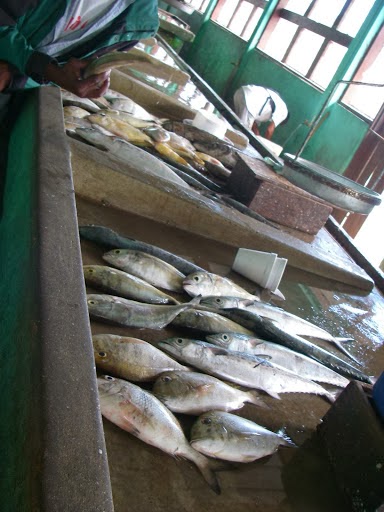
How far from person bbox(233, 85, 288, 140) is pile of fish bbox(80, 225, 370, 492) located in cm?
1087

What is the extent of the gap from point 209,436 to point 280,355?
99 centimetres

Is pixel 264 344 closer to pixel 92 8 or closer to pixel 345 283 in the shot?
pixel 345 283

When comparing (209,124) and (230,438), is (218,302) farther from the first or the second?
(209,124)

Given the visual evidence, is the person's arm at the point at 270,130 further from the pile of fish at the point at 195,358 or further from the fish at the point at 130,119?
the pile of fish at the point at 195,358

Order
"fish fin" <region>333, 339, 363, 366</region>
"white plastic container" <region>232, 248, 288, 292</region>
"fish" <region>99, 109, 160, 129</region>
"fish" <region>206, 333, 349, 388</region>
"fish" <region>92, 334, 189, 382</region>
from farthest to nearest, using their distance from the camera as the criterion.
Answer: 1. "fish" <region>99, 109, 160, 129</region>
2. "white plastic container" <region>232, 248, 288, 292</region>
3. "fish fin" <region>333, 339, 363, 366</region>
4. "fish" <region>206, 333, 349, 388</region>
5. "fish" <region>92, 334, 189, 382</region>

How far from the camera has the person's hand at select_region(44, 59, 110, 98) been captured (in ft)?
12.7

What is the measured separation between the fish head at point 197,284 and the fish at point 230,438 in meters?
1.09

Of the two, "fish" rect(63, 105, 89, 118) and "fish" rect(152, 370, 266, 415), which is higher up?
"fish" rect(63, 105, 89, 118)

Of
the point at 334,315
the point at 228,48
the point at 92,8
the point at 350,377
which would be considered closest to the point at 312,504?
the point at 350,377

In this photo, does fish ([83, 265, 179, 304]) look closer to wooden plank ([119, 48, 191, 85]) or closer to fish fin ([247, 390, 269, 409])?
fish fin ([247, 390, 269, 409])

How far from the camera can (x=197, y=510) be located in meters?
1.71

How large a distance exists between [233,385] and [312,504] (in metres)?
0.68

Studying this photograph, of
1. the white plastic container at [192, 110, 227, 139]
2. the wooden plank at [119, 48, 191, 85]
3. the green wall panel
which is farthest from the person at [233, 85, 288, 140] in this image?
the white plastic container at [192, 110, 227, 139]

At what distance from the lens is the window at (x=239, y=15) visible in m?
18.0
